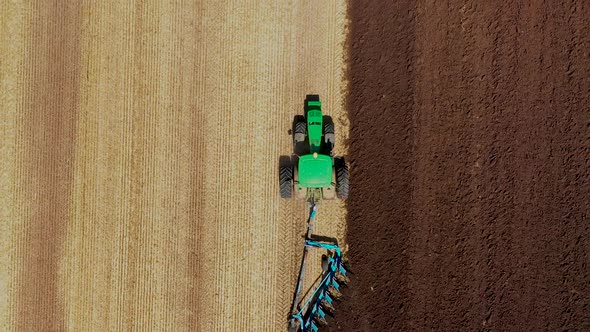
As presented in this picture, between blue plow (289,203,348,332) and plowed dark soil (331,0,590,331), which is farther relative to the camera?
blue plow (289,203,348,332)

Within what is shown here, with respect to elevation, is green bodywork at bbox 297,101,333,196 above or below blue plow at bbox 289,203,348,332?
above

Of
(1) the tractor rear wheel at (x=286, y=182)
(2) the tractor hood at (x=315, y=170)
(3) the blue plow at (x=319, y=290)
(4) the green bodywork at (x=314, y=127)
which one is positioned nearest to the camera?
(2) the tractor hood at (x=315, y=170)

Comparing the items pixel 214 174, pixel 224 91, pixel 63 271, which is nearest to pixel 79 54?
pixel 224 91

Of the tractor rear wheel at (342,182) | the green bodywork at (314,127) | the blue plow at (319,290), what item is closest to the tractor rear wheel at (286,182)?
the blue plow at (319,290)

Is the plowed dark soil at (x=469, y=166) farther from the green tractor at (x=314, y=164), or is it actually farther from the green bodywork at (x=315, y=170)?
the green bodywork at (x=315, y=170)

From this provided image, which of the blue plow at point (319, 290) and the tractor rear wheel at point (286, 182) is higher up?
the tractor rear wheel at point (286, 182)

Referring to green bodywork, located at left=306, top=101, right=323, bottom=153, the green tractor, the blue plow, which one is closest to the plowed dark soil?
the blue plow

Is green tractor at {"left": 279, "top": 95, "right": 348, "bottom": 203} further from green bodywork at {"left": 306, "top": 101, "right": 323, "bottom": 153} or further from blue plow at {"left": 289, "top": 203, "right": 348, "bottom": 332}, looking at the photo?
blue plow at {"left": 289, "top": 203, "right": 348, "bottom": 332}
